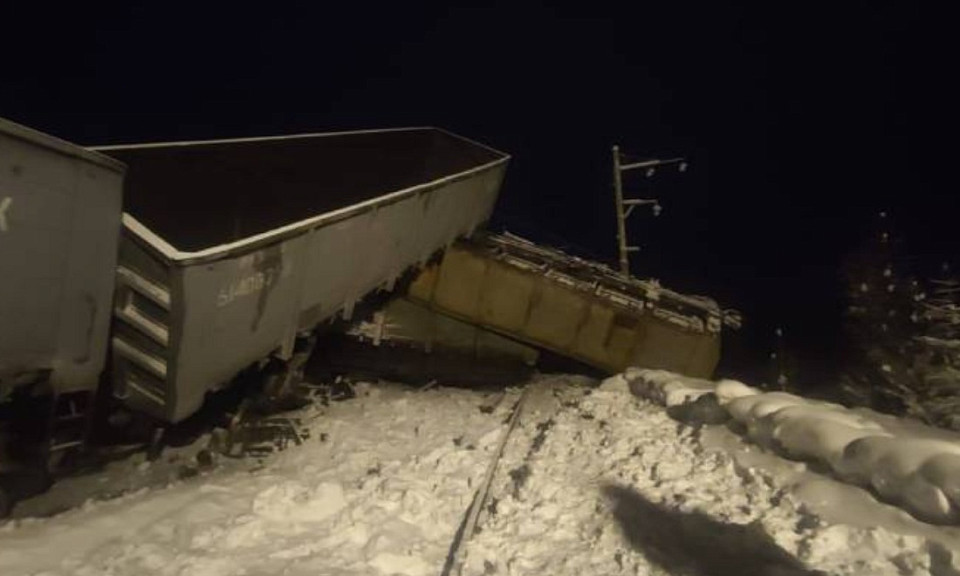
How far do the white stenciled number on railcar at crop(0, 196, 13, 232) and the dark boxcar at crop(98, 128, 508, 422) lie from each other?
104cm

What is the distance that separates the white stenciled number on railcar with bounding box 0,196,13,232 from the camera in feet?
17.8

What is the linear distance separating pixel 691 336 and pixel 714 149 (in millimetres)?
70764

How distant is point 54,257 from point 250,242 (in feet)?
4.95

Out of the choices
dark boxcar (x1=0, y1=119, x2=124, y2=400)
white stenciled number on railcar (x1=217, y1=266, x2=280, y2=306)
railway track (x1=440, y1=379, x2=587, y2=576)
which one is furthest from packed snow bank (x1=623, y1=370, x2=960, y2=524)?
dark boxcar (x1=0, y1=119, x2=124, y2=400)

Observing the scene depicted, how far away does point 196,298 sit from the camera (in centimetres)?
649

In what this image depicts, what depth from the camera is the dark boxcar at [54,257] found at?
5547 millimetres

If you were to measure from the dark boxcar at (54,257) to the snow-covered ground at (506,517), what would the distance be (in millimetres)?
1201

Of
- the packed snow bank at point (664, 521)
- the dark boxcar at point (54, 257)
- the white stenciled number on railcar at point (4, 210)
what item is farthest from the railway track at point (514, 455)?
the white stenciled number on railcar at point (4, 210)

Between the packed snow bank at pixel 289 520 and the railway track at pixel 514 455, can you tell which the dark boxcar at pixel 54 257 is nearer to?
the packed snow bank at pixel 289 520

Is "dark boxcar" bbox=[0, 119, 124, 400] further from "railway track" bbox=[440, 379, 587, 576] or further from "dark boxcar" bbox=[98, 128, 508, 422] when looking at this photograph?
"railway track" bbox=[440, 379, 587, 576]

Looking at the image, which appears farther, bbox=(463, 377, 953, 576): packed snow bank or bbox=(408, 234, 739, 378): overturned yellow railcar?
bbox=(408, 234, 739, 378): overturned yellow railcar

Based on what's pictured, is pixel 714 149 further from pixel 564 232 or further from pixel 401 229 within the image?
pixel 401 229

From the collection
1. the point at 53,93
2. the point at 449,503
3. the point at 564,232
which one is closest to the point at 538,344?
the point at 449,503

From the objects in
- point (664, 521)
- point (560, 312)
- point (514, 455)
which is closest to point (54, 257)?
point (514, 455)
